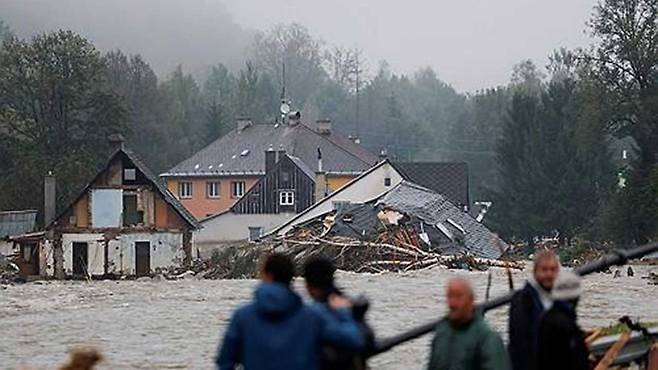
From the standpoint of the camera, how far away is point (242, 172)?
294 feet

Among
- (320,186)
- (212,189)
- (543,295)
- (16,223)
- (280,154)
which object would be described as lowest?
(543,295)

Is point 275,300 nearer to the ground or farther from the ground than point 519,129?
nearer to the ground

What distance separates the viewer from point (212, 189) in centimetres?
9062

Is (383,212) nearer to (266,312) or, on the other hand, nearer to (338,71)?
(266,312)

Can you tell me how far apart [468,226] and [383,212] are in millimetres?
5701

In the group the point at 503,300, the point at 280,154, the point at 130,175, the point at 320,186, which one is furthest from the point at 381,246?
the point at 503,300

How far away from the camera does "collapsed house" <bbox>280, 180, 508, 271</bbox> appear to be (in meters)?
48.9

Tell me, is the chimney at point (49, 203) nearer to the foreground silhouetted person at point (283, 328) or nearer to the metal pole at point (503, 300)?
the metal pole at point (503, 300)

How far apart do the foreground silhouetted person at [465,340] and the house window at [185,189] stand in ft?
Result: 275

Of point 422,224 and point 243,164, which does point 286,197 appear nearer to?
point 243,164

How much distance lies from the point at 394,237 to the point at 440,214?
530 cm

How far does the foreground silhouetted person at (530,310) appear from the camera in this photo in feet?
26.7

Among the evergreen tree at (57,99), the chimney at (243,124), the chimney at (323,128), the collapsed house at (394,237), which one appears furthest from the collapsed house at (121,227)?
the chimney at (243,124)

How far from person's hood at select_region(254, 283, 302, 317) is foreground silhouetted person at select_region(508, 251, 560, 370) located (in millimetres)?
1682
